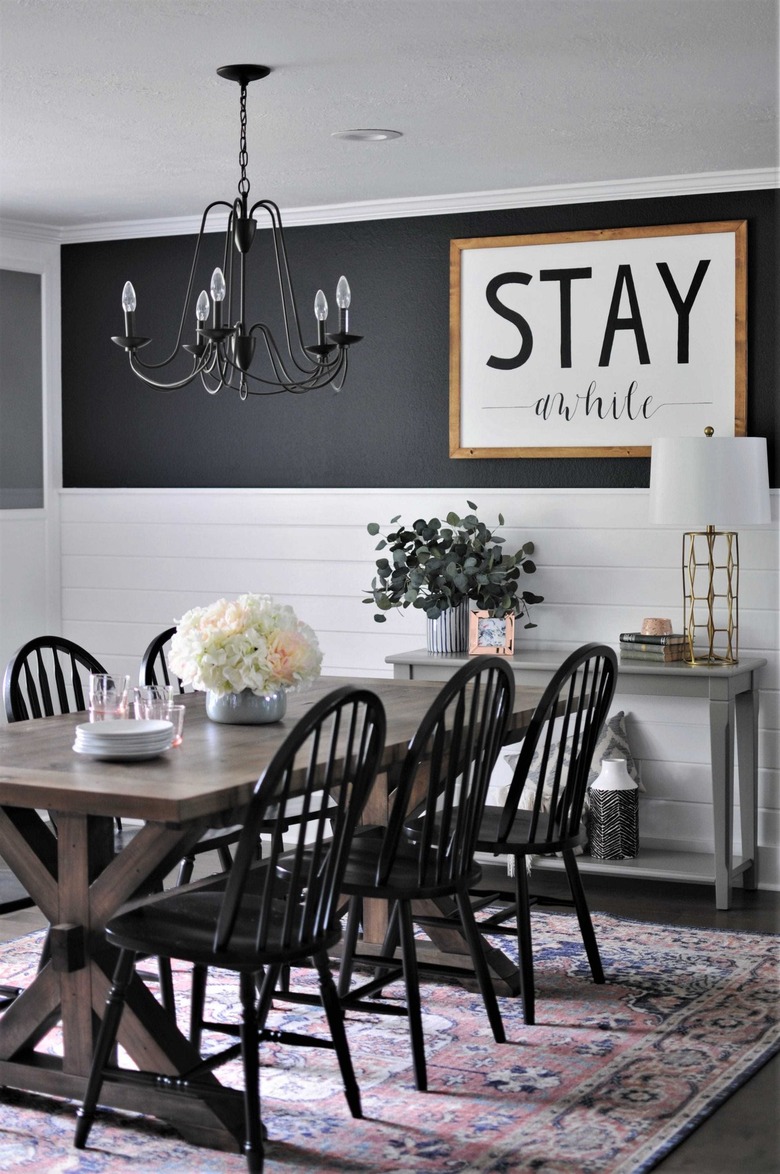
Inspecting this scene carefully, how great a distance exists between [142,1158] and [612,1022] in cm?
129

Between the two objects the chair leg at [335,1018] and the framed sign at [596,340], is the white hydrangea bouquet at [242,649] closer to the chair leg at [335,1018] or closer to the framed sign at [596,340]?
the chair leg at [335,1018]

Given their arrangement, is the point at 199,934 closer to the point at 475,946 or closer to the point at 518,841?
the point at 475,946

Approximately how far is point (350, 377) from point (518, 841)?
2546 mm

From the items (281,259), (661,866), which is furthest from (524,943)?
(281,259)

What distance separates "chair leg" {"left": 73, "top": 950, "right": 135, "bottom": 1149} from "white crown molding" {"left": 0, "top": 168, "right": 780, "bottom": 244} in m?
3.41

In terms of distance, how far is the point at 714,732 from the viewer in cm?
464

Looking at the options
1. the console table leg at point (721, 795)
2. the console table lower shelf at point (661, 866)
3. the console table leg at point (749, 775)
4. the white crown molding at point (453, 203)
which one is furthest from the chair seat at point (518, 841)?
the white crown molding at point (453, 203)

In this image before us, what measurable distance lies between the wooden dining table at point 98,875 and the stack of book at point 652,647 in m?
1.91

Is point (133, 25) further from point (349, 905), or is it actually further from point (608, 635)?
point (608, 635)

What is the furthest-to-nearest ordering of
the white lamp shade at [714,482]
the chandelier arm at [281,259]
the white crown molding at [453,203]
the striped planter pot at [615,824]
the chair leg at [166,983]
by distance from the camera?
the white crown molding at [453,203]
the striped planter pot at [615,824]
the white lamp shade at [714,482]
the chandelier arm at [281,259]
the chair leg at [166,983]

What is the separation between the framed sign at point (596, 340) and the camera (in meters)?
5.05

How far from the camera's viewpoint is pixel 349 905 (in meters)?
3.63

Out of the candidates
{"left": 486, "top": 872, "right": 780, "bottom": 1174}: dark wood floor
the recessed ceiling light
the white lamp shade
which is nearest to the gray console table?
{"left": 486, "top": 872, "right": 780, "bottom": 1174}: dark wood floor

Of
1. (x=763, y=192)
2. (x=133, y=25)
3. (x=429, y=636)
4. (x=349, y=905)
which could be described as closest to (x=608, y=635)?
(x=429, y=636)
